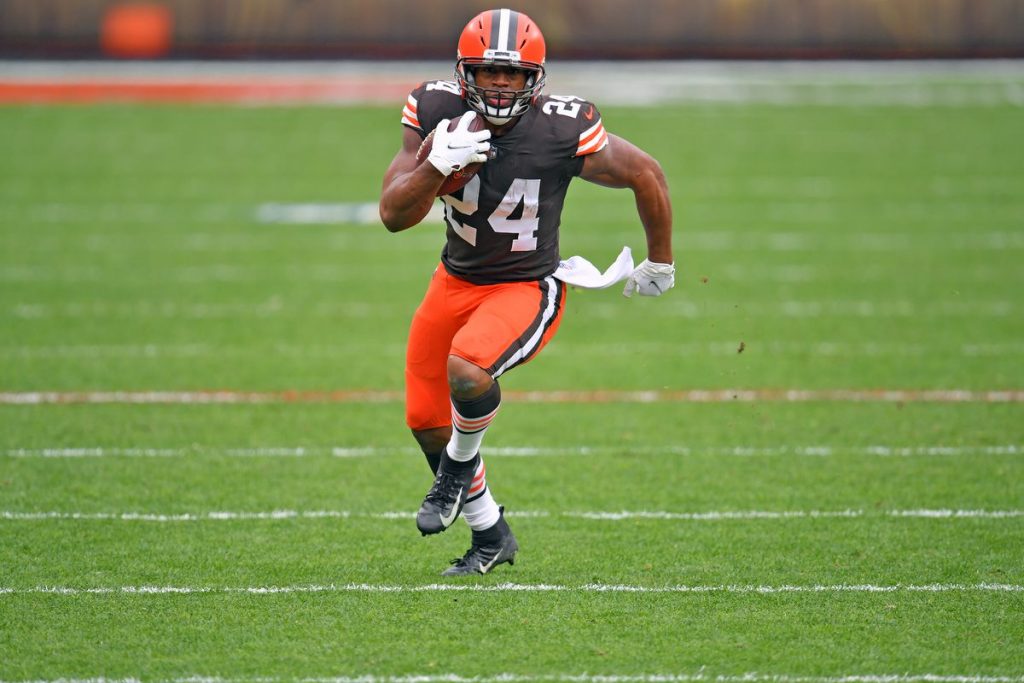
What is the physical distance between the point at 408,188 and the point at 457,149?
9.2 inches

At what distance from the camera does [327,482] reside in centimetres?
648

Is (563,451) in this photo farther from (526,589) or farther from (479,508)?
(526,589)

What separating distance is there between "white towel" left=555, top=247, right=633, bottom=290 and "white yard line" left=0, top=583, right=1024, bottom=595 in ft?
3.68

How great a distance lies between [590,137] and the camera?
16.4 ft

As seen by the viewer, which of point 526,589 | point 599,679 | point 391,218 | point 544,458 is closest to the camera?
point 599,679

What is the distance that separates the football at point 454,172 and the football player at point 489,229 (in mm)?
27

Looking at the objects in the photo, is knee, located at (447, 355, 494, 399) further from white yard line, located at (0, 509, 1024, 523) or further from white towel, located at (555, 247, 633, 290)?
white yard line, located at (0, 509, 1024, 523)

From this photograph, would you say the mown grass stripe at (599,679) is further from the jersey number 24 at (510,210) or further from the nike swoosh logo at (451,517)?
the jersey number 24 at (510,210)

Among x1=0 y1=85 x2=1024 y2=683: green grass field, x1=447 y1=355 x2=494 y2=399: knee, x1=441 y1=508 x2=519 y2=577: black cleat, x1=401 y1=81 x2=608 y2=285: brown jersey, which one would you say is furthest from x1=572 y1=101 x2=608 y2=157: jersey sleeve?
x1=0 y1=85 x2=1024 y2=683: green grass field

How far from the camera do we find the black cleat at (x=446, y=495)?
16.4ft

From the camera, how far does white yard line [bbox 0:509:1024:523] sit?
586cm

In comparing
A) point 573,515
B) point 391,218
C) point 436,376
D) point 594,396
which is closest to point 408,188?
point 391,218

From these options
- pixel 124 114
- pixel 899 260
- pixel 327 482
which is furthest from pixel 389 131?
pixel 327 482

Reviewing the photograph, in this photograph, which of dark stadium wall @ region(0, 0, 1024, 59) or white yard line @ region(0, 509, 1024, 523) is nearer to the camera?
white yard line @ region(0, 509, 1024, 523)
